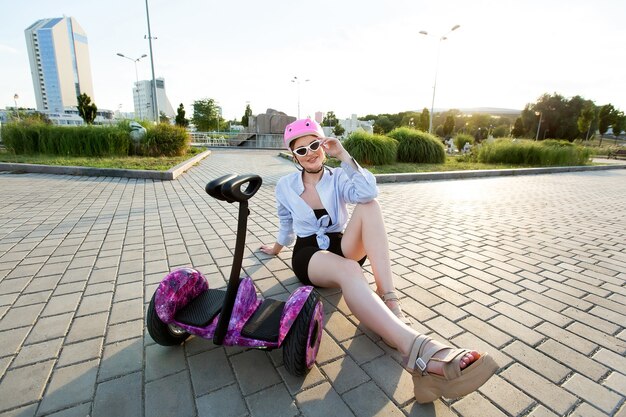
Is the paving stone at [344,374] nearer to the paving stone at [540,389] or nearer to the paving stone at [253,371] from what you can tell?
the paving stone at [253,371]

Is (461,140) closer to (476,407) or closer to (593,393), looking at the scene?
(593,393)

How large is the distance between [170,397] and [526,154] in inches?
657

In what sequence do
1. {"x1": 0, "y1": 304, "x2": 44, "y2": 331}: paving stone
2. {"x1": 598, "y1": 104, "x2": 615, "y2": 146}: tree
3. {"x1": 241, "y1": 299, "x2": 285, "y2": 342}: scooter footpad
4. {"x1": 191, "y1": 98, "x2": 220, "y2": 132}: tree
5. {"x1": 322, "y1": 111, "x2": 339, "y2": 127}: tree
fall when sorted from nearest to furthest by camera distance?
{"x1": 241, "y1": 299, "x2": 285, "y2": 342}: scooter footpad < {"x1": 0, "y1": 304, "x2": 44, "y2": 331}: paving stone < {"x1": 191, "y1": 98, "x2": 220, "y2": 132}: tree < {"x1": 598, "y1": 104, "x2": 615, "y2": 146}: tree < {"x1": 322, "y1": 111, "x2": 339, "y2": 127}: tree

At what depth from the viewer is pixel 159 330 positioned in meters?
1.68

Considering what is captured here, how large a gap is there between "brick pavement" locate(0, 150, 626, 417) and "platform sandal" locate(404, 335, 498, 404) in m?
0.14

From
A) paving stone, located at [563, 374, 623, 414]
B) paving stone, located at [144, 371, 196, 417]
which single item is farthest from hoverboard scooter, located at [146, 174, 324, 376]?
paving stone, located at [563, 374, 623, 414]

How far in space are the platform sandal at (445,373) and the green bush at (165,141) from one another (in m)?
Answer: 12.7

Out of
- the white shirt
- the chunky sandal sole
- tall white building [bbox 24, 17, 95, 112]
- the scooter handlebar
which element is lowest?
the chunky sandal sole

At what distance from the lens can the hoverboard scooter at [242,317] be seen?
150 centimetres

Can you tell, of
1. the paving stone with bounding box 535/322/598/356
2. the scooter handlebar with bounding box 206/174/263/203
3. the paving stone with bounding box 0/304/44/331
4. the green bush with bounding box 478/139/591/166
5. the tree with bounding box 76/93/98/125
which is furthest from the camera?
the tree with bounding box 76/93/98/125

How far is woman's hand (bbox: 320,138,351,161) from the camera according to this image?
2137mm

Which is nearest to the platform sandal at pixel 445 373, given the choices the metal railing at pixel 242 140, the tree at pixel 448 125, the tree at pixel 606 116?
the metal railing at pixel 242 140

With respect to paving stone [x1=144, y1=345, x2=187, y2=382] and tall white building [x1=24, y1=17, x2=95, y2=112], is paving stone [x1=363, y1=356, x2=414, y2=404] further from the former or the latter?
tall white building [x1=24, y1=17, x2=95, y2=112]

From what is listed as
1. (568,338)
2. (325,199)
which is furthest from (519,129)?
(325,199)
